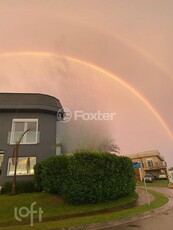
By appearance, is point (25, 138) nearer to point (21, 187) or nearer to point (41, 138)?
point (41, 138)

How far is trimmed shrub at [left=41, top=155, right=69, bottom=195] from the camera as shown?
46.6 feet

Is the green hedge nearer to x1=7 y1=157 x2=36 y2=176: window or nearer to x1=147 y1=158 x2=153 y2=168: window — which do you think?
x1=7 y1=157 x2=36 y2=176: window

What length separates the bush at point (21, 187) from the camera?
54.3 ft

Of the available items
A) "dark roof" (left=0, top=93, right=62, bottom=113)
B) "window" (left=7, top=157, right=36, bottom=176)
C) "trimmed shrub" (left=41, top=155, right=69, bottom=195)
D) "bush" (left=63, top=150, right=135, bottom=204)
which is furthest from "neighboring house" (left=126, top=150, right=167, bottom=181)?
"trimmed shrub" (left=41, top=155, right=69, bottom=195)

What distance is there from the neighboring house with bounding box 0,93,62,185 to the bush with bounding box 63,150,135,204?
649cm

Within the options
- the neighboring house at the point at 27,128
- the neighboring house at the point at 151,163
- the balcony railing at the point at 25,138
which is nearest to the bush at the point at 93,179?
the neighboring house at the point at 27,128

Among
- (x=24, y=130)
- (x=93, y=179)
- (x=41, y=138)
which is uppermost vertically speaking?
(x=24, y=130)

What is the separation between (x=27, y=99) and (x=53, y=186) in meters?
10.3

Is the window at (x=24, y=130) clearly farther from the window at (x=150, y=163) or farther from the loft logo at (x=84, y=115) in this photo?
the window at (x=150, y=163)

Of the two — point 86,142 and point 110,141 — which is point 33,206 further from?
point 110,141

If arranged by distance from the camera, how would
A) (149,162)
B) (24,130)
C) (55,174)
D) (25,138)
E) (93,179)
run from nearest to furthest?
(93,179), (55,174), (25,138), (24,130), (149,162)

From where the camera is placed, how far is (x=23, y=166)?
18766 millimetres

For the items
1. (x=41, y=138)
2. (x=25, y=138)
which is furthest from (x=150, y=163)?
(x=25, y=138)

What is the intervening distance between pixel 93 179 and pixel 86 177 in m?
0.52
